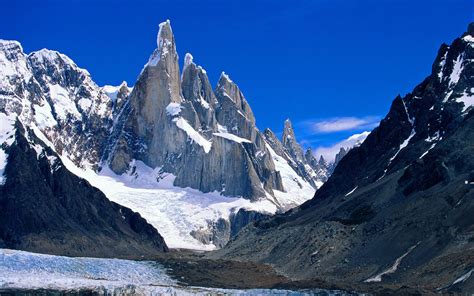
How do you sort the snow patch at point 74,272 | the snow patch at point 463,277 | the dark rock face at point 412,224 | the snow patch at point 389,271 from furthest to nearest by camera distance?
the snow patch at point 389,271, the dark rock face at point 412,224, the snow patch at point 74,272, the snow patch at point 463,277

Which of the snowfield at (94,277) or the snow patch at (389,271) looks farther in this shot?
the snow patch at (389,271)

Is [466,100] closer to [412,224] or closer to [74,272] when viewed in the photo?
[412,224]

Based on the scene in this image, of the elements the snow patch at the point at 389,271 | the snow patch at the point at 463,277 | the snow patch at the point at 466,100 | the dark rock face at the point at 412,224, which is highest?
the snow patch at the point at 466,100

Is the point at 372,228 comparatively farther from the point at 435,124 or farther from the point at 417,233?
the point at 435,124

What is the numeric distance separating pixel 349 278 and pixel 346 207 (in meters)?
43.9

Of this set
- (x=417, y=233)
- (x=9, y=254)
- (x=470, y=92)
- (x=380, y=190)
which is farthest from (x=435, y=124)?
(x=9, y=254)

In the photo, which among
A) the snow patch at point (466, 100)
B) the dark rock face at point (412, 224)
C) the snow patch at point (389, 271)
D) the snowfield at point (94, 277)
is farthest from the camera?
the snow patch at point (466, 100)

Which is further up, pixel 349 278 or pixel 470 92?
pixel 470 92

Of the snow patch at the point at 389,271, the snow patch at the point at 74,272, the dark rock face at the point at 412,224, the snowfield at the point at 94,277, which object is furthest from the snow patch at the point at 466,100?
the snow patch at the point at 74,272

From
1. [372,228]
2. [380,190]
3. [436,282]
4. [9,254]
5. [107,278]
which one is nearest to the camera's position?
[436,282]

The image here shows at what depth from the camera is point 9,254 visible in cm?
15175

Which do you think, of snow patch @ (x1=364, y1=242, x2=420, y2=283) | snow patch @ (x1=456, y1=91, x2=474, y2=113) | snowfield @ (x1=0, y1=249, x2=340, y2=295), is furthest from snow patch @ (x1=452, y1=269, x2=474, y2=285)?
snow patch @ (x1=456, y1=91, x2=474, y2=113)

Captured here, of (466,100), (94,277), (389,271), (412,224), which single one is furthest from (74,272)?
(466,100)

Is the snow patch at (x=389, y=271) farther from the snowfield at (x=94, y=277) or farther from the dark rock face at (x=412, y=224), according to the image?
the snowfield at (x=94, y=277)
